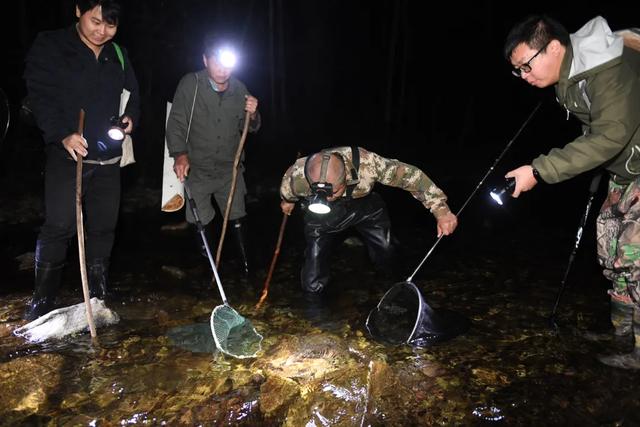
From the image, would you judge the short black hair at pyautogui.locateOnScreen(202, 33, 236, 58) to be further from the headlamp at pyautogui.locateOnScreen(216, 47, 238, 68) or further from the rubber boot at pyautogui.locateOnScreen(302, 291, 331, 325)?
the rubber boot at pyautogui.locateOnScreen(302, 291, 331, 325)

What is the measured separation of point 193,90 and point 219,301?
2.44m

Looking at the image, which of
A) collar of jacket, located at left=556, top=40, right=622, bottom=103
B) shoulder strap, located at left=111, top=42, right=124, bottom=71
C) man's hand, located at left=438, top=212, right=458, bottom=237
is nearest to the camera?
collar of jacket, located at left=556, top=40, right=622, bottom=103

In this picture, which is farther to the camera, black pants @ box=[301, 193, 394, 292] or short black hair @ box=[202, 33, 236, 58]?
black pants @ box=[301, 193, 394, 292]

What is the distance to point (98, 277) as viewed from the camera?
4.61 metres

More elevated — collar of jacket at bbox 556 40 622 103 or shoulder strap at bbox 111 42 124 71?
shoulder strap at bbox 111 42 124 71

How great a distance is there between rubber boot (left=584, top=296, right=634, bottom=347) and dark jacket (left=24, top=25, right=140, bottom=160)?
4902 millimetres

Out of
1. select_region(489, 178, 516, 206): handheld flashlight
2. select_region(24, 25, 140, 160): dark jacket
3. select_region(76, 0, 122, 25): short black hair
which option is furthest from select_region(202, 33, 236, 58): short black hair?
select_region(489, 178, 516, 206): handheld flashlight

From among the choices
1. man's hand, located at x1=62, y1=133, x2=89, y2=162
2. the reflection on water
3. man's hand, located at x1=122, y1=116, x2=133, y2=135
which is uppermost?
man's hand, located at x1=122, y1=116, x2=133, y2=135

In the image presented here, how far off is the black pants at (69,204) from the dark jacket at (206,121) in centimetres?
93

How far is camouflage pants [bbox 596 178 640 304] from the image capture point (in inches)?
127

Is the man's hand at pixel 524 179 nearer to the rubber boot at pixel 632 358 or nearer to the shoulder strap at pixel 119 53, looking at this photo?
the rubber boot at pixel 632 358

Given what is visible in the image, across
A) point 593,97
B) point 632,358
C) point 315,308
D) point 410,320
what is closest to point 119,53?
point 315,308

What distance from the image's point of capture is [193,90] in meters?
4.96

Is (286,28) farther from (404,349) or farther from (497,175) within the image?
(404,349)
